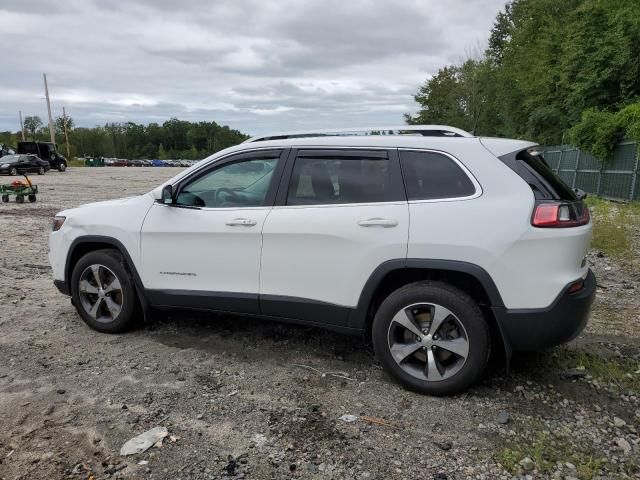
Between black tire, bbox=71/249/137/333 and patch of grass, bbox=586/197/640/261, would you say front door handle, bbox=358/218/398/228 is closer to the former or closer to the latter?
black tire, bbox=71/249/137/333

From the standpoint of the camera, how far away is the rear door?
3564mm

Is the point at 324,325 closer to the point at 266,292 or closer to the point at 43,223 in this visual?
the point at 266,292

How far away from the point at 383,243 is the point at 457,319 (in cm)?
69

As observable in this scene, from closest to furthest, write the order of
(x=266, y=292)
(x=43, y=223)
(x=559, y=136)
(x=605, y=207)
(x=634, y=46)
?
(x=266, y=292), (x=43, y=223), (x=605, y=207), (x=634, y=46), (x=559, y=136)

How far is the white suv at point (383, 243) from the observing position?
324 centimetres

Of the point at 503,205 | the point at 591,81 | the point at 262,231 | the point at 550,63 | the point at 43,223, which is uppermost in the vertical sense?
the point at 550,63

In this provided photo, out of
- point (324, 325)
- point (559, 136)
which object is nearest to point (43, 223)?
point (324, 325)

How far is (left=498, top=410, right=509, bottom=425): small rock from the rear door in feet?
3.87

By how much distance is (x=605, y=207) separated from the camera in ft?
50.1

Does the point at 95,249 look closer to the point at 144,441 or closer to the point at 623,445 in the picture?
the point at 144,441

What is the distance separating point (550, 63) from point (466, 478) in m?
35.2

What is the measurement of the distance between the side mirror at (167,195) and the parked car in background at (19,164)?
3509cm

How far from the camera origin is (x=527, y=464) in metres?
2.79

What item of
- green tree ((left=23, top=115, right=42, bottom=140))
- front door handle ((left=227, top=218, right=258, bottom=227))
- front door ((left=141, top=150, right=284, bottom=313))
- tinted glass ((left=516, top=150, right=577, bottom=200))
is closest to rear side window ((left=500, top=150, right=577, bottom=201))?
tinted glass ((left=516, top=150, right=577, bottom=200))
